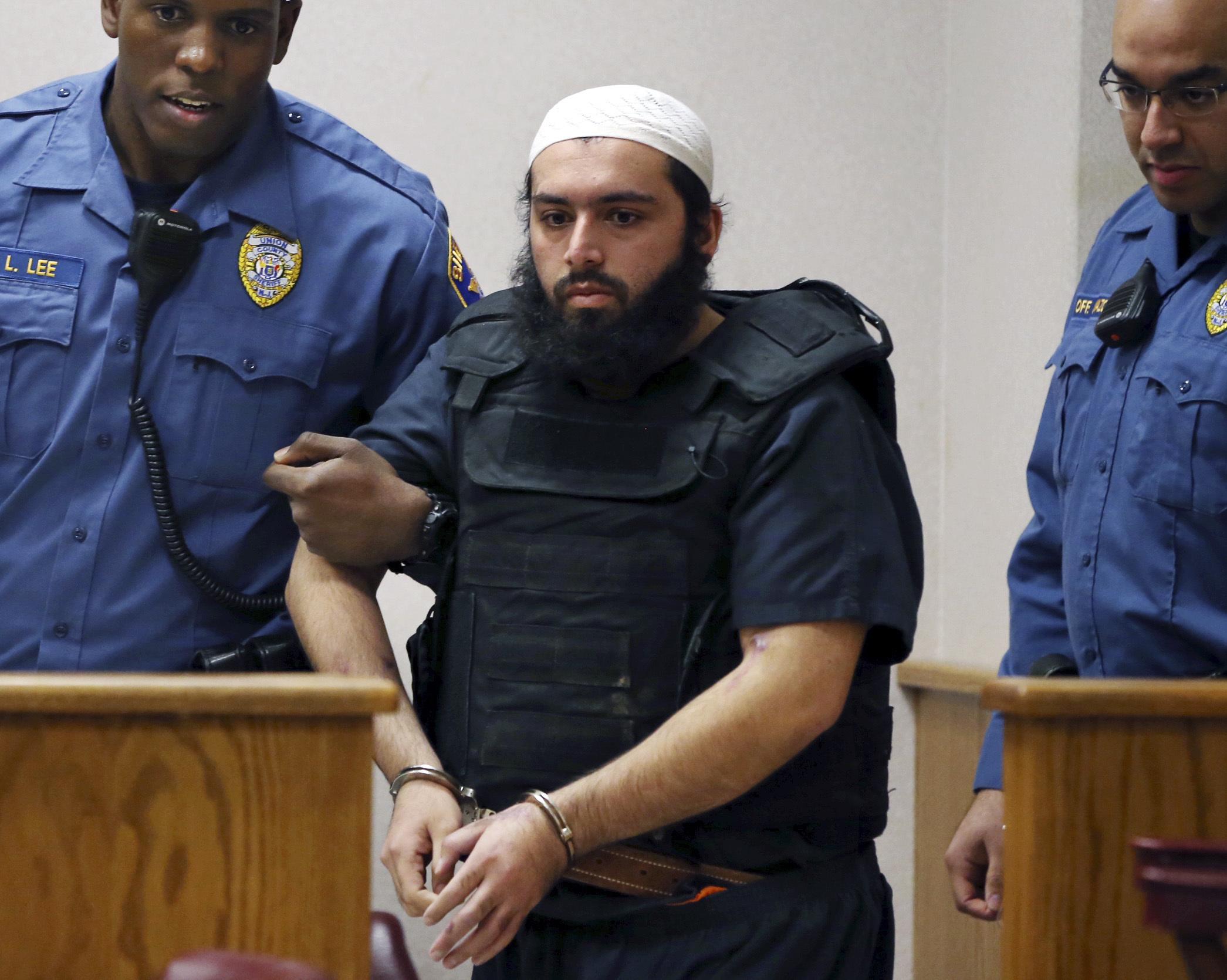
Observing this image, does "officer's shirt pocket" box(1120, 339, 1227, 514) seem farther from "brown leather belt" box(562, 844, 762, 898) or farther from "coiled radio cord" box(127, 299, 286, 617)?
"coiled radio cord" box(127, 299, 286, 617)

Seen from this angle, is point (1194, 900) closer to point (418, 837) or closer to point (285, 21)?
point (418, 837)

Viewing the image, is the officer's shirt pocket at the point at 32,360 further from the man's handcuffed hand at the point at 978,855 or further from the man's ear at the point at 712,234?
the man's handcuffed hand at the point at 978,855

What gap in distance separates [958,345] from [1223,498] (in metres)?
1.85

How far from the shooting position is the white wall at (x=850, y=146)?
127 inches

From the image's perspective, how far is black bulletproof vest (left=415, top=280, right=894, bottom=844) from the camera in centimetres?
168

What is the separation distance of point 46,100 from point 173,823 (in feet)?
4.56

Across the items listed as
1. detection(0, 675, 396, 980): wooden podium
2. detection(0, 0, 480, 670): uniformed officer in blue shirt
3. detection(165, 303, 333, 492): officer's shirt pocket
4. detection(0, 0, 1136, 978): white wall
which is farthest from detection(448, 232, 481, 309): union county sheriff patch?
detection(0, 0, 1136, 978): white wall

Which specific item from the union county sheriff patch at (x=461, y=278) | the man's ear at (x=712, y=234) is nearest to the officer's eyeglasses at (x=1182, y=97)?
the man's ear at (x=712, y=234)

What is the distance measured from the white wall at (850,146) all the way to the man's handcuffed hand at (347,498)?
1.56 meters

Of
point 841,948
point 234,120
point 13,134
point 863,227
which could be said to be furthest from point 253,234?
point 863,227

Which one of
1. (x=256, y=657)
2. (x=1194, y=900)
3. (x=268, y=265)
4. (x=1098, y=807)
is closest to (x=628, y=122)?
(x=268, y=265)

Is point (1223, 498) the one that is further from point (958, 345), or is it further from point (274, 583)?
point (958, 345)

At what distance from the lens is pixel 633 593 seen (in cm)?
169

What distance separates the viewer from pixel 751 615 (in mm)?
1616
